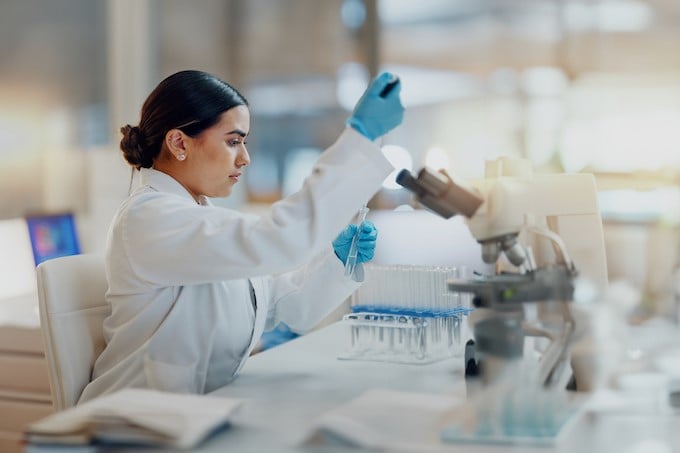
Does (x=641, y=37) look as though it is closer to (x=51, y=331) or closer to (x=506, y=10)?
(x=506, y=10)

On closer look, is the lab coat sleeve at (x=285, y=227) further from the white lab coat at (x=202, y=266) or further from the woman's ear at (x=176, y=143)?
the woman's ear at (x=176, y=143)

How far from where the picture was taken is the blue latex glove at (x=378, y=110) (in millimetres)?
1434

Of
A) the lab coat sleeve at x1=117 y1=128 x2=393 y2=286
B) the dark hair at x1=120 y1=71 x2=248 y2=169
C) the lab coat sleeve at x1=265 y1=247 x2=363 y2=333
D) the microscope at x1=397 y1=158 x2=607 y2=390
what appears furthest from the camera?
the lab coat sleeve at x1=265 y1=247 x2=363 y2=333

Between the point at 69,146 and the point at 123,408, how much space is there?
2596 mm

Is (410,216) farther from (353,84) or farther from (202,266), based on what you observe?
(202,266)

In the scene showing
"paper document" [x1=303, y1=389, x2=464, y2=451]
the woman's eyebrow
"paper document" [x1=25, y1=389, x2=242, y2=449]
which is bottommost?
"paper document" [x1=303, y1=389, x2=464, y2=451]

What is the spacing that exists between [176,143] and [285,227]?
0.44 meters

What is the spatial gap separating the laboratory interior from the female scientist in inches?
2.0

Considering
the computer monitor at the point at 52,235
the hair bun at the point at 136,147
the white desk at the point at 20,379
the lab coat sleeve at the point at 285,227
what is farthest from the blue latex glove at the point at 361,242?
the computer monitor at the point at 52,235

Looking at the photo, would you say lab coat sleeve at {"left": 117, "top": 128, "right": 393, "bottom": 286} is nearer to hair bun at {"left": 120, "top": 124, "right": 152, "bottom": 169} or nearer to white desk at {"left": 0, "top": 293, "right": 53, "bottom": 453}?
hair bun at {"left": 120, "top": 124, "right": 152, "bottom": 169}

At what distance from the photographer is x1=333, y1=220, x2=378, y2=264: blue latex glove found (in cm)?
178

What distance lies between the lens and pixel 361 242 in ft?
5.86

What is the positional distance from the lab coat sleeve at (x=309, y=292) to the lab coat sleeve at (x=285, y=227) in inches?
14.8

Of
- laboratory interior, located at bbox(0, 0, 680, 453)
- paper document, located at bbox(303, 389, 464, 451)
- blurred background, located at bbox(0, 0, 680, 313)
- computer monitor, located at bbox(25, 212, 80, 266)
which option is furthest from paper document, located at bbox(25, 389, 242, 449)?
computer monitor, located at bbox(25, 212, 80, 266)
